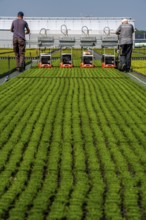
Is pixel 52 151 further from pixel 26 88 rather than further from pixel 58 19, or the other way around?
pixel 58 19

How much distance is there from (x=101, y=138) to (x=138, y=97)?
4.50 m

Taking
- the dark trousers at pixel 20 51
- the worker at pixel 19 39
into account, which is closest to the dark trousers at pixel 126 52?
the worker at pixel 19 39

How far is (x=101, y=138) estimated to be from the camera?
6832 millimetres

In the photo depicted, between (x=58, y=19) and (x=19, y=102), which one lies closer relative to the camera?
(x=19, y=102)

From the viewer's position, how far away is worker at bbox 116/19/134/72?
19.7 metres

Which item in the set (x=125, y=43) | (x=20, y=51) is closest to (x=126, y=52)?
(x=125, y=43)

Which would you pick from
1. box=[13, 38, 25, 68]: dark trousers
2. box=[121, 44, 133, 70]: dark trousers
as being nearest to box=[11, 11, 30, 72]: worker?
box=[13, 38, 25, 68]: dark trousers

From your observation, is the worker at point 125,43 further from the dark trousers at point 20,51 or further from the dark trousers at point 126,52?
the dark trousers at point 20,51

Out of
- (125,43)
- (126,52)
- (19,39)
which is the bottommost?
(126,52)

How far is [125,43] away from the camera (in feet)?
64.5

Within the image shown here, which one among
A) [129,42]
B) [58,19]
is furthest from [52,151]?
[58,19]

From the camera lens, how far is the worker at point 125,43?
64.5ft

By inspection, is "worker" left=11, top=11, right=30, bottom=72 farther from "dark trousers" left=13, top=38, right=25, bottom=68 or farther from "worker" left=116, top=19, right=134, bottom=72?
"worker" left=116, top=19, right=134, bottom=72

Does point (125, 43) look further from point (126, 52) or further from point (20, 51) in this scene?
point (20, 51)
